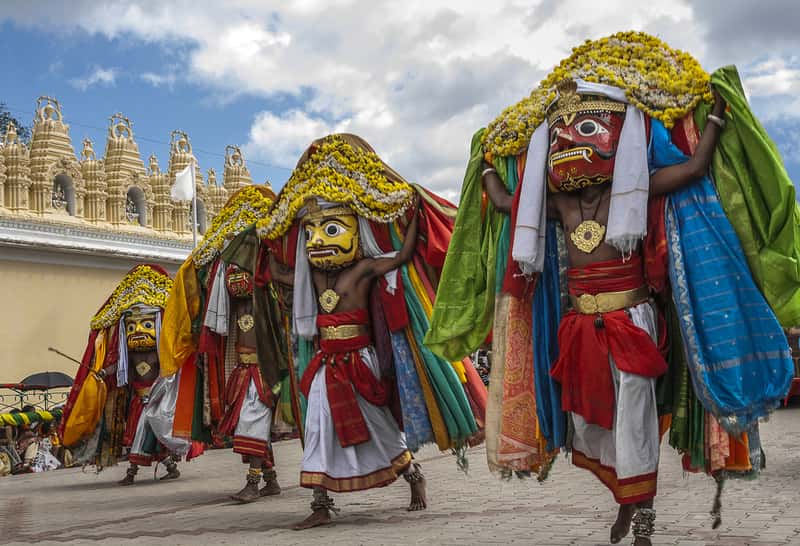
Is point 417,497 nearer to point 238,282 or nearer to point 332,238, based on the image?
point 332,238

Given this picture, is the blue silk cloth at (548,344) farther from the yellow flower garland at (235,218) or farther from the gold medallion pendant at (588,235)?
the yellow flower garland at (235,218)

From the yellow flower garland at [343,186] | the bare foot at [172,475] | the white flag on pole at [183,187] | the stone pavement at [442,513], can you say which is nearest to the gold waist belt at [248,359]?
the stone pavement at [442,513]

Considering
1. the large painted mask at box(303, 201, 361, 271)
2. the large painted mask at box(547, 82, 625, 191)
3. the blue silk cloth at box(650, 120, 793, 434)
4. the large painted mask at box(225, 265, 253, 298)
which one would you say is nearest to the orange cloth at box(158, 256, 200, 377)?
the large painted mask at box(225, 265, 253, 298)

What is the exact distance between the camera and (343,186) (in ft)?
21.5

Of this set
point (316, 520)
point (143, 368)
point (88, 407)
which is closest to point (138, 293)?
point (143, 368)

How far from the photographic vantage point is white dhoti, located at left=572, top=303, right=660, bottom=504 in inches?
166

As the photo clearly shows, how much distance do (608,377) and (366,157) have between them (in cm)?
284

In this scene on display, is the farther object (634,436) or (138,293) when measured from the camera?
(138,293)

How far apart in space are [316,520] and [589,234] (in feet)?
8.62

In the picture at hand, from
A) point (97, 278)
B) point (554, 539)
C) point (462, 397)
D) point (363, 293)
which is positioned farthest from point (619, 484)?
point (97, 278)

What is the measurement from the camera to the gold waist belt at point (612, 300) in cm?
448

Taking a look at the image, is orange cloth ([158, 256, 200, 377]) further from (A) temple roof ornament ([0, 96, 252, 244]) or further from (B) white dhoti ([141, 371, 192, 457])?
(A) temple roof ornament ([0, 96, 252, 244])

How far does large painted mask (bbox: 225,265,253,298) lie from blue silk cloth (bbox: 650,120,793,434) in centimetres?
454

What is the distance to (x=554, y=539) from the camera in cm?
498
